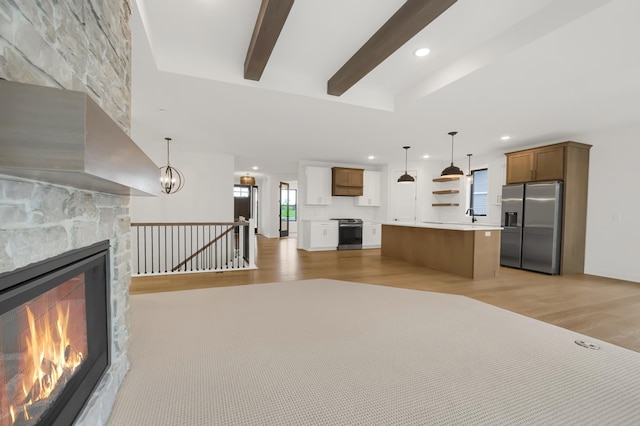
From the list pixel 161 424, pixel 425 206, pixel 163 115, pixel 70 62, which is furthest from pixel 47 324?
pixel 425 206

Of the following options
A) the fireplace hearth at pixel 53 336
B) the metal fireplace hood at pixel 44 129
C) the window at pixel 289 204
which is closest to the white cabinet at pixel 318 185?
the window at pixel 289 204

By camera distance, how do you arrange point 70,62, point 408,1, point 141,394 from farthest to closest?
point 408,1, point 141,394, point 70,62

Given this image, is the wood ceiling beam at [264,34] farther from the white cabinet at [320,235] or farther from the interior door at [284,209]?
the interior door at [284,209]

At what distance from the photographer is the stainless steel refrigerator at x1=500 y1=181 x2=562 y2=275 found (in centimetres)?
502

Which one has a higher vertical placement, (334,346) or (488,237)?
(488,237)

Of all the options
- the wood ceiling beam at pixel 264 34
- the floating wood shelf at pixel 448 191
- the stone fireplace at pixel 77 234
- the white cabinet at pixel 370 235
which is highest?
the wood ceiling beam at pixel 264 34

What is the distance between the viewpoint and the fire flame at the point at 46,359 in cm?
95

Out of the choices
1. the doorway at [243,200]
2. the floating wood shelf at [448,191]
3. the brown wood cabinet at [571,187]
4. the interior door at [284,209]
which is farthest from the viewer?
the doorway at [243,200]

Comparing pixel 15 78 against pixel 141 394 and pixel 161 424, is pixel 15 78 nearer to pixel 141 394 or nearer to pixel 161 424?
pixel 161 424

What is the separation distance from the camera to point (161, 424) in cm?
141

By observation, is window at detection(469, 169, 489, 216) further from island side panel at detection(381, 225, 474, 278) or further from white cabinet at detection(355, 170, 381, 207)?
white cabinet at detection(355, 170, 381, 207)

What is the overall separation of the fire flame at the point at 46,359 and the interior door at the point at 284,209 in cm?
963

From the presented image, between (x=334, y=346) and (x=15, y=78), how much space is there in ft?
7.46

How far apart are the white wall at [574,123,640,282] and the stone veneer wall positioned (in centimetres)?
699
